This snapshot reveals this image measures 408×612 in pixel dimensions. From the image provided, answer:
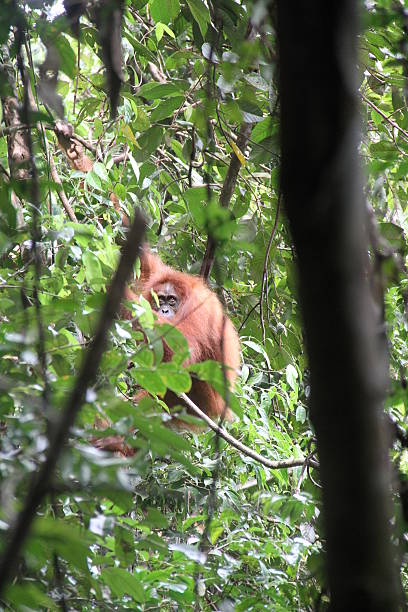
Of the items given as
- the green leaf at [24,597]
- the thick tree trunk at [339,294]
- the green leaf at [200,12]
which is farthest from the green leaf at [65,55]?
the thick tree trunk at [339,294]

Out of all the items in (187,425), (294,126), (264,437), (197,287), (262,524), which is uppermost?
(197,287)

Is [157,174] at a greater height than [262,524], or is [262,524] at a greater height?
[157,174]

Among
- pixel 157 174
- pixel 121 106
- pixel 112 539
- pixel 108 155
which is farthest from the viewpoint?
pixel 157 174

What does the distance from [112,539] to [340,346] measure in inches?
46.1

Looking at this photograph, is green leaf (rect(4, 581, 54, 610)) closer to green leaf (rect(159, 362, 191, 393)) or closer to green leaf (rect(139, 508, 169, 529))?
green leaf (rect(139, 508, 169, 529))

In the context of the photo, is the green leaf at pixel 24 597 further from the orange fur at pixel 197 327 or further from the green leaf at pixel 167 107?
the orange fur at pixel 197 327

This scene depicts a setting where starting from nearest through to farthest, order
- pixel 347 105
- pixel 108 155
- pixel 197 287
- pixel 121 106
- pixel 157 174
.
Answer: pixel 347 105, pixel 121 106, pixel 108 155, pixel 157 174, pixel 197 287

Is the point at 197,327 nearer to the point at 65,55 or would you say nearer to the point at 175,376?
the point at 65,55

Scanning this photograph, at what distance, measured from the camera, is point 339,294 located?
1.60 feet

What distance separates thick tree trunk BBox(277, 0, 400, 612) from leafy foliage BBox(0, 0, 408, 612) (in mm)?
359

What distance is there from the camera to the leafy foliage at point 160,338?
1.23 m

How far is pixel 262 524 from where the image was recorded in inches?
109

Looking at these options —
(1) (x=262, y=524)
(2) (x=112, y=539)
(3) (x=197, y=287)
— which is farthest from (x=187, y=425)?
(2) (x=112, y=539)

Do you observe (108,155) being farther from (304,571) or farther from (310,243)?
(310,243)
